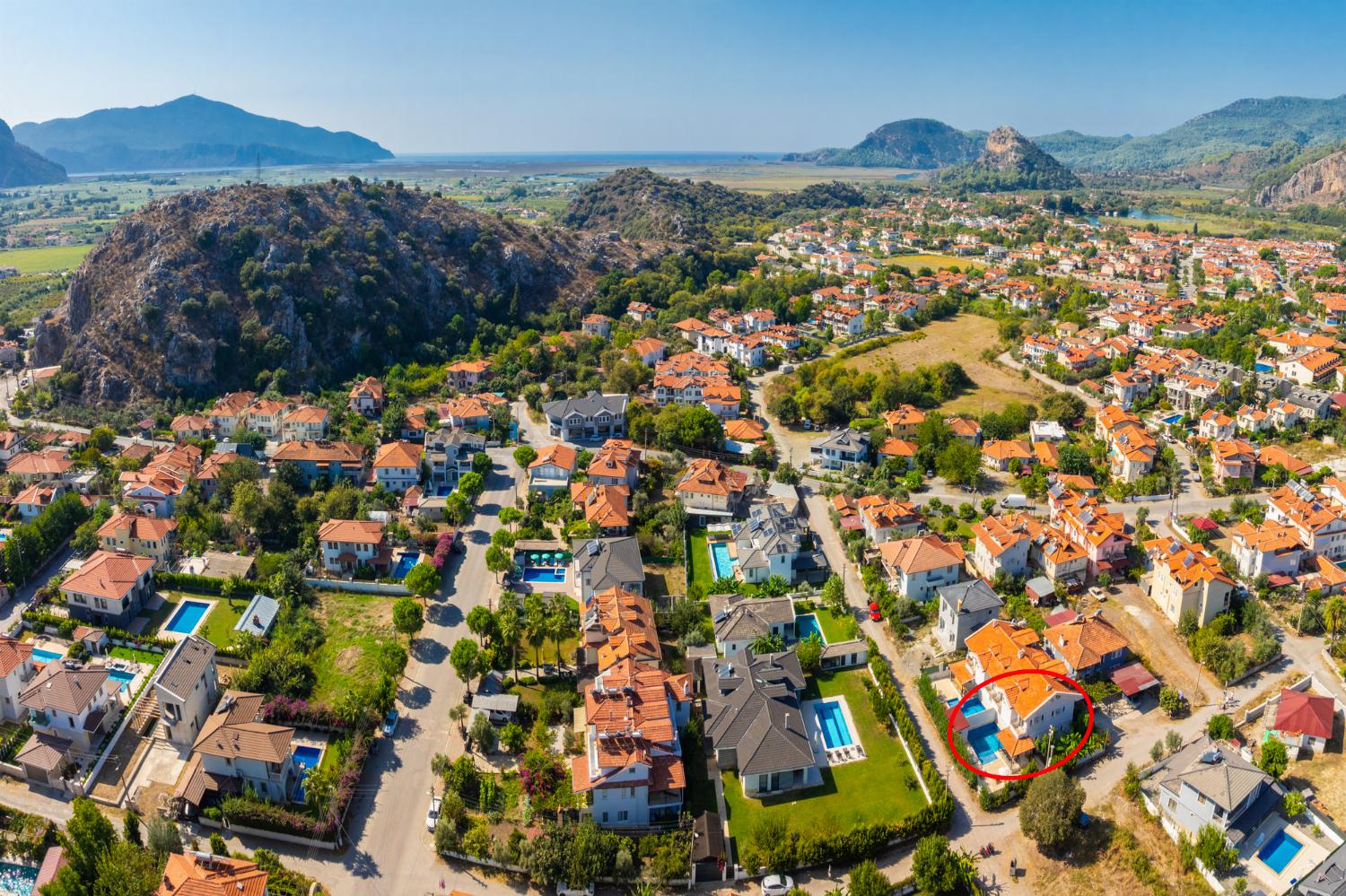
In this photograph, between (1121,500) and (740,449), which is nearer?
(1121,500)

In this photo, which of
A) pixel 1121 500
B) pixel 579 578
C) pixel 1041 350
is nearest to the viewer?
pixel 579 578

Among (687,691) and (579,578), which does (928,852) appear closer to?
(687,691)

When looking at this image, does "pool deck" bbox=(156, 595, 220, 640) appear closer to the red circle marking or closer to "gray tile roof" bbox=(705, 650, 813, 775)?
"gray tile roof" bbox=(705, 650, 813, 775)

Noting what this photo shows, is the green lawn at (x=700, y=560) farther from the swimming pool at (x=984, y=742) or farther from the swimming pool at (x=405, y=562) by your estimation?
the swimming pool at (x=405, y=562)

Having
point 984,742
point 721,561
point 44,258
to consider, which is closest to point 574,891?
point 984,742

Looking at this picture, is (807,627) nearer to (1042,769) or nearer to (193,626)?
(1042,769)

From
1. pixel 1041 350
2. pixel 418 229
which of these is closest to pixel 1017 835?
pixel 1041 350
